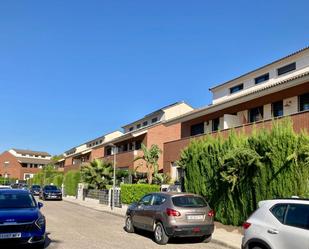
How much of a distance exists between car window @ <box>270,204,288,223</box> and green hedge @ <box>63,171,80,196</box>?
44419 millimetres

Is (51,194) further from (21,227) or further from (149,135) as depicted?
(21,227)

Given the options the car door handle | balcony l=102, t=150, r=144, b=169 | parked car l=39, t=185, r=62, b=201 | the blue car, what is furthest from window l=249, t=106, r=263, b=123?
parked car l=39, t=185, r=62, b=201

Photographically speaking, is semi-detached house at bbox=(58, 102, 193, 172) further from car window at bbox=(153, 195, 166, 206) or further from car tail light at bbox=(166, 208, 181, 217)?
car tail light at bbox=(166, 208, 181, 217)

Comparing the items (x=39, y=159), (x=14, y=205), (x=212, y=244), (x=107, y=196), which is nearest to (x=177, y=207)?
(x=212, y=244)

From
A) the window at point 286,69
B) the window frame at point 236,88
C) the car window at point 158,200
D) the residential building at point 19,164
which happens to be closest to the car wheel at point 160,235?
the car window at point 158,200

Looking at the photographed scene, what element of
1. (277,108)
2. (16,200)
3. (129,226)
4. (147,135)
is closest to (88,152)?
(147,135)

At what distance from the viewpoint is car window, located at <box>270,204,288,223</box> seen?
8091mm

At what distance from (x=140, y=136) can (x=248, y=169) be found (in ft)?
96.6

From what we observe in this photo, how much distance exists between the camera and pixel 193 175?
67.0ft

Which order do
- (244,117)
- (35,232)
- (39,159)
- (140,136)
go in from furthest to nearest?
(39,159) → (140,136) → (244,117) → (35,232)

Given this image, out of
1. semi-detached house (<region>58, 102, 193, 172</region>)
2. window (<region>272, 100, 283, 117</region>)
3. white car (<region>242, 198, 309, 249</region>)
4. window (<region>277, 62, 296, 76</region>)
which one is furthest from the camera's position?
semi-detached house (<region>58, 102, 193, 172</region>)

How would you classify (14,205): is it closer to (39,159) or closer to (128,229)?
(128,229)

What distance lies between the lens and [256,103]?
25.3 metres

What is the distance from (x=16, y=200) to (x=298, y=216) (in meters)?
8.21
